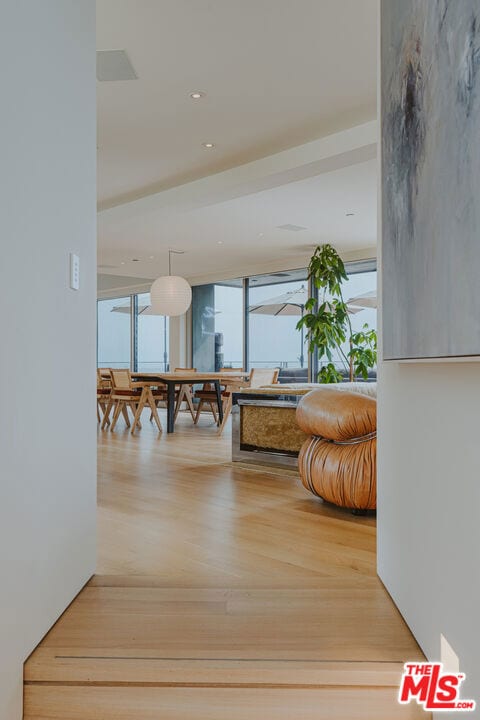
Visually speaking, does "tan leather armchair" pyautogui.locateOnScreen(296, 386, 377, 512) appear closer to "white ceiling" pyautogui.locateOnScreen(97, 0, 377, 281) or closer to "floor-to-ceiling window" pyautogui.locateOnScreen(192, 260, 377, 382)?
"white ceiling" pyautogui.locateOnScreen(97, 0, 377, 281)

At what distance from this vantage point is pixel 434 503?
147 centimetres

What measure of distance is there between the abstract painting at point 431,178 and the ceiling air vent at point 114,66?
77.1 inches

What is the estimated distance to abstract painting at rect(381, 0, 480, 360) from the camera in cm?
107

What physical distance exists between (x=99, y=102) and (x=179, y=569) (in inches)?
122

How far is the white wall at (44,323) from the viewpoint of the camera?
139cm

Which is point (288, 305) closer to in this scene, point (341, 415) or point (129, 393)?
point (129, 393)

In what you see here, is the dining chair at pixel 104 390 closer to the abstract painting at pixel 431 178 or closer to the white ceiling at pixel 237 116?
the white ceiling at pixel 237 116

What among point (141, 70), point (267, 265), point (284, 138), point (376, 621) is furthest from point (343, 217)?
point (376, 621)

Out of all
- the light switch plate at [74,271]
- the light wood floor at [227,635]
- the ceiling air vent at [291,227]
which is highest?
the ceiling air vent at [291,227]

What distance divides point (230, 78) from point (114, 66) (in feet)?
2.31

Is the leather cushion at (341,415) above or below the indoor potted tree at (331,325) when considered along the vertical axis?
below

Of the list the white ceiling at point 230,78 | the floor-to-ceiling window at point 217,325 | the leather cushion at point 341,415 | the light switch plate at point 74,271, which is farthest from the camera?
the floor-to-ceiling window at point 217,325

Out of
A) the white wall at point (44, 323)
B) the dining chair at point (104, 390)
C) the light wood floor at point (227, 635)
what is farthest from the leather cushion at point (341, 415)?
the dining chair at point (104, 390)

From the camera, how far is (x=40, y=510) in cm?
159
